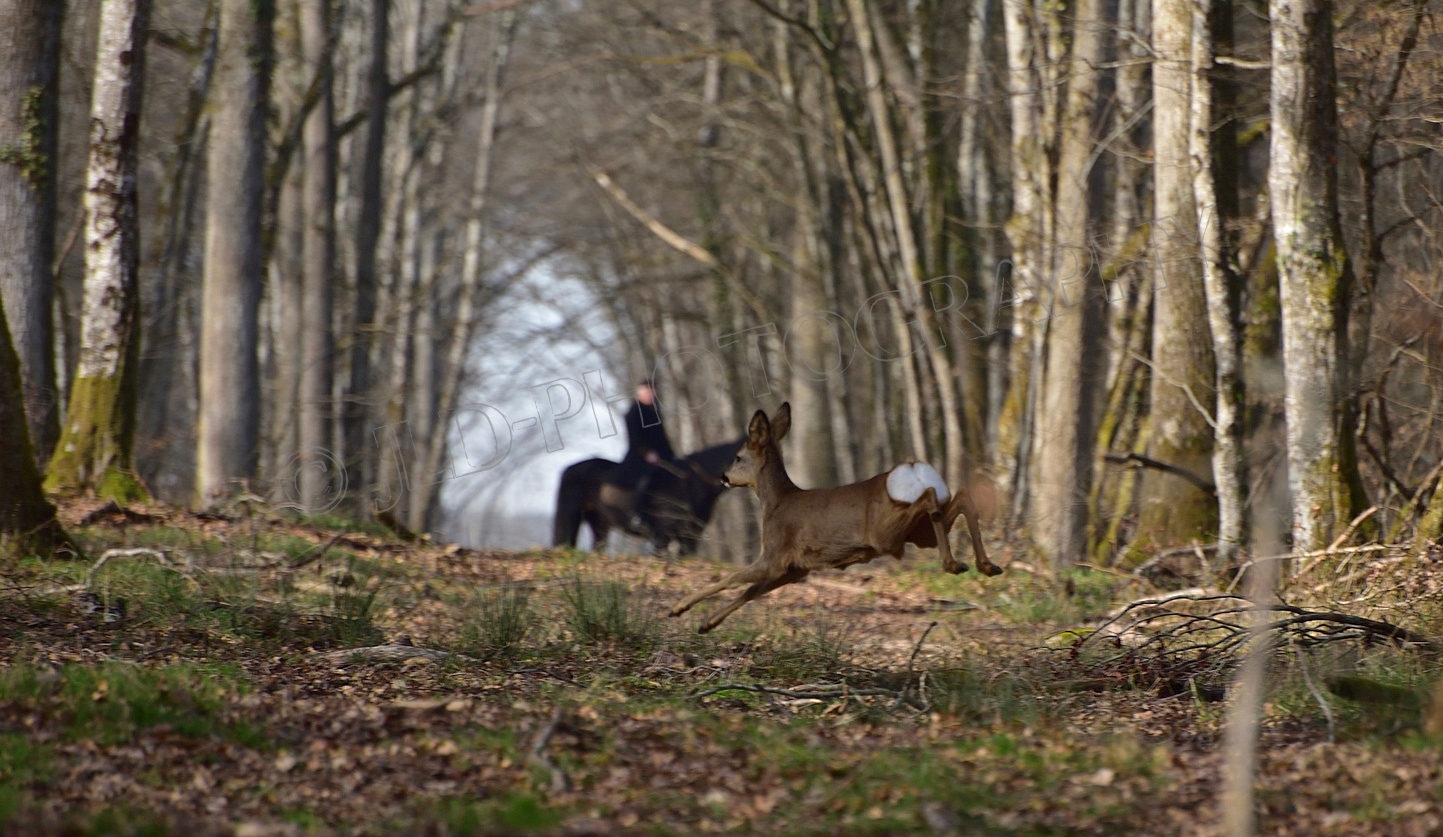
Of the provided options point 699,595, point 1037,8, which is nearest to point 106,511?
point 699,595

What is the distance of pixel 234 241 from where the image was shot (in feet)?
51.1

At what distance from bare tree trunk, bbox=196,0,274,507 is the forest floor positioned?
592 cm

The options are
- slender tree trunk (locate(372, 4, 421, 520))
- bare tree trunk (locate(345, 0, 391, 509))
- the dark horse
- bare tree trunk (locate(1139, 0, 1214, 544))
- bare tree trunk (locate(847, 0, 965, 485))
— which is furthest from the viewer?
slender tree trunk (locate(372, 4, 421, 520))

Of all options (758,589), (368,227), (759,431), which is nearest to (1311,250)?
(759,431)

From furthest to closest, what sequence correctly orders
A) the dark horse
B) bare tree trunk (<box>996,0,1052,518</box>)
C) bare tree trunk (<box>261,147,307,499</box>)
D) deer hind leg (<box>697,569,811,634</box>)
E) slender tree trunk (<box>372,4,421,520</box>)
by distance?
slender tree trunk (<box>372,4,421,520</box>) → bare tree trunk (<box>261,147,307,499</box>) → the dark horse → bare tree trunk (<box>996,0,1052,518</box>) → deer hind leg (<box>697,569,811,634</box>)

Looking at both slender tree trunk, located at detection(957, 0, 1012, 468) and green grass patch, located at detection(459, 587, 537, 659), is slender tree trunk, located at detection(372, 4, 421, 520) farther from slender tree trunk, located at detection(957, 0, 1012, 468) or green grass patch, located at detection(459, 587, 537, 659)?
green grass patch, located at detection(459, 587, 537, 659)

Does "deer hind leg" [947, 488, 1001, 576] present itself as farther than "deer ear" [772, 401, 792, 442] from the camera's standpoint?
No

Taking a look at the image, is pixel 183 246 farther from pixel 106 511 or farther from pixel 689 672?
pixel 689 672

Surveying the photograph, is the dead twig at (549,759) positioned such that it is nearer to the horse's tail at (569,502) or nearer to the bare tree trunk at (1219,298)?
the bare tree trunk at (1219,298)

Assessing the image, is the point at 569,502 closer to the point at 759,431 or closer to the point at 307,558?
the point at 307,558

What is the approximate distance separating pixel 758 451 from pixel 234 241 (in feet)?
30.5

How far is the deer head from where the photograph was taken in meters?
8.02

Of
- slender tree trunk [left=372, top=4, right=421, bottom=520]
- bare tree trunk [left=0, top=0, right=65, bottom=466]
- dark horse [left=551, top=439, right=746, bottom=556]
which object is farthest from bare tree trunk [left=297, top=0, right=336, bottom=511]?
bare tree trunk [left=0, top=0, right=65, bottom=466]

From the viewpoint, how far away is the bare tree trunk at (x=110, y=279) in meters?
12.7
